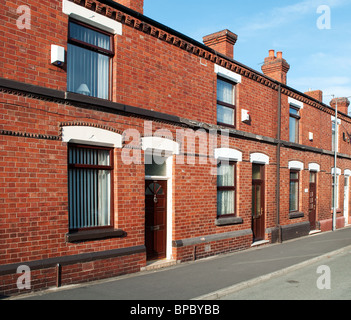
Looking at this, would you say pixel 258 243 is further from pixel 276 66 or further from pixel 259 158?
pixel 276 66

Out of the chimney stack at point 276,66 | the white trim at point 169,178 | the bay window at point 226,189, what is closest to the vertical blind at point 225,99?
the bay window at point 226,189

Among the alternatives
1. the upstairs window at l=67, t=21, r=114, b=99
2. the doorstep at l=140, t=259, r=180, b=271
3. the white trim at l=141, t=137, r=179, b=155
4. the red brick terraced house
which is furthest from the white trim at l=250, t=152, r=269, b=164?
the upstairs window at l=67, t=21, r=114, b=99

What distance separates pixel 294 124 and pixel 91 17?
411 inches

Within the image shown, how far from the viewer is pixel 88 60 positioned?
25.0 ft

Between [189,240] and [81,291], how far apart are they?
3688mm

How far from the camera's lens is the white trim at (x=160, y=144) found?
335 inches

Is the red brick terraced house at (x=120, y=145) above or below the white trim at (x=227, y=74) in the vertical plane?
below

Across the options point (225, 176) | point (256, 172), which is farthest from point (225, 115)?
point (256, 172)

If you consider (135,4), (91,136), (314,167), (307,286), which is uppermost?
(135,4)

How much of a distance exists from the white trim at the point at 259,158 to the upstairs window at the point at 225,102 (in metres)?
1.45

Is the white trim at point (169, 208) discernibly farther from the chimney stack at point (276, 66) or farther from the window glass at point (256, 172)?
the chimney stack at point (276, 66)

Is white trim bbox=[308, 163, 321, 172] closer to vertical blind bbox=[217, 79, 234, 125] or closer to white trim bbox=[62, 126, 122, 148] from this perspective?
vertical blind bbox=[217, 79, 234, 125]

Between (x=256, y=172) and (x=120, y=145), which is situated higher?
(x=120, y=145)
